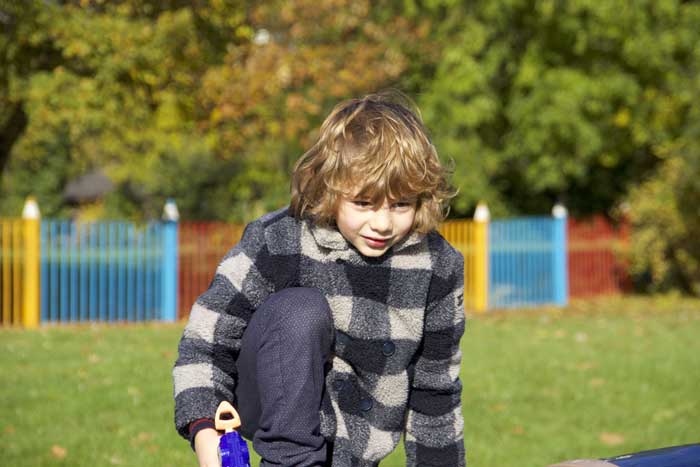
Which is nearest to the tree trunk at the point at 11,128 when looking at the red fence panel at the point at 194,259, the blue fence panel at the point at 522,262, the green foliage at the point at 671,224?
the red fence panel at the point at 194,259

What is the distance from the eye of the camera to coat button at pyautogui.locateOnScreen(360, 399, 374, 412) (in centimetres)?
250

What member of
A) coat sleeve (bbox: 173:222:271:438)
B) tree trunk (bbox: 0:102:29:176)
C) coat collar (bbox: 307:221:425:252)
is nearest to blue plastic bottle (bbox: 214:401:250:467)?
coat sleeve (bbox: 173:222:271:438)

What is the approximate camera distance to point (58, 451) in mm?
4121

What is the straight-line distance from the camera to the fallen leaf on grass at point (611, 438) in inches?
183

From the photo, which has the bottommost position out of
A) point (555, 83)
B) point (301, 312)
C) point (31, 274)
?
point (301, 312)

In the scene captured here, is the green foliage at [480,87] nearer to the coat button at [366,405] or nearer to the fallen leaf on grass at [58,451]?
the fallen leaf on grass at [58,451]

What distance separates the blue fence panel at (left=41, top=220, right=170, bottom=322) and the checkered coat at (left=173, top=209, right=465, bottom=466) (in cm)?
786

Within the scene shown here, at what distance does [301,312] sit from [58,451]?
2.35 meters

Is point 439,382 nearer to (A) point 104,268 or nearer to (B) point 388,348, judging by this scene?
(B) point 388,348

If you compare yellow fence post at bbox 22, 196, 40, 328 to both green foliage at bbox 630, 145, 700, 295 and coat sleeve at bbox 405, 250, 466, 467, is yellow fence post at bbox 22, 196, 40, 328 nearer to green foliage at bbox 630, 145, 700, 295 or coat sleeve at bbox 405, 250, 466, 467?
coat sleeve at bbox 405, 250, 466, 467

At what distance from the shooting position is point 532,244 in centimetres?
1332

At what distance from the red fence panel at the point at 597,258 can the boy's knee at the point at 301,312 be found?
39.5 feet

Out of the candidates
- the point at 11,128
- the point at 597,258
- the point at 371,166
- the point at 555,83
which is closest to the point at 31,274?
the point at 11,128

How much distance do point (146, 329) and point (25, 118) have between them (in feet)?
12.8
